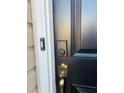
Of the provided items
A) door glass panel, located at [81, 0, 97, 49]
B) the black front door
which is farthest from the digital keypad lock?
door glass panel, located at [81, 0, 97, 49]

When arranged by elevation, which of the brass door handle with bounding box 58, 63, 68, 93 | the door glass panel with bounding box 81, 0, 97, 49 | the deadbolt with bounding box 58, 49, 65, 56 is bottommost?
the brass door handle with bounding box 58, 63, 68, 93

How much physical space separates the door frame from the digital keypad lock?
0.23 ft

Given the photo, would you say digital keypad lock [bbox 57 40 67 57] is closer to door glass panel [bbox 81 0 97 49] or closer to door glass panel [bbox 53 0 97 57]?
door glass panel [bbox 53 0 97 57]

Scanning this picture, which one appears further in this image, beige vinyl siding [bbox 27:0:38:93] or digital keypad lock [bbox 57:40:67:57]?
digital keypad lock [bbox 57:40:67:57]

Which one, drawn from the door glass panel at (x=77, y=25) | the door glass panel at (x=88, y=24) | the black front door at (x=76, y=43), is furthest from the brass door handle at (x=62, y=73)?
the door glass panel at (x=88, y=24)

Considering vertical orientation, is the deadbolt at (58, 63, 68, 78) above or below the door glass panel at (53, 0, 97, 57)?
below

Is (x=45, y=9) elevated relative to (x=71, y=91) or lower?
elevated

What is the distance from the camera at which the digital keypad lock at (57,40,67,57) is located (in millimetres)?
1209
